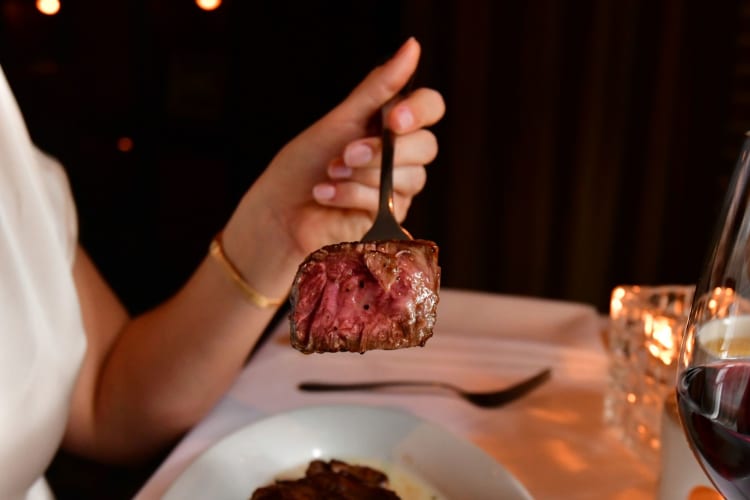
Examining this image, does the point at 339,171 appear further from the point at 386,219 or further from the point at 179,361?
the point at 179,361

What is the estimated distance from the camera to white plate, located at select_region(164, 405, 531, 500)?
0.83 m

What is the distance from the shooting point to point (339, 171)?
95cm

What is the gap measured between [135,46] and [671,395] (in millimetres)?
3445

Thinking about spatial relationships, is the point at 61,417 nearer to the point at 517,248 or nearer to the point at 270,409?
the point at 270,409

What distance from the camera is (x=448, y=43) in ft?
8.64

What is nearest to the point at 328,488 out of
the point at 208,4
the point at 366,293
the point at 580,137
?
the point at 366,293

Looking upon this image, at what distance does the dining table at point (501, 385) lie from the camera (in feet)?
3.11

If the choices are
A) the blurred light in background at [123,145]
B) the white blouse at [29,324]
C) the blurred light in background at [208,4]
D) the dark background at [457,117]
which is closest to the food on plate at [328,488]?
the white blouse at [29,324]

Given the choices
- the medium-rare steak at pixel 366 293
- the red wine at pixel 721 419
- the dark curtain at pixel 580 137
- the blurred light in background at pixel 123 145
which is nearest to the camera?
the red wine at pixel 721 419

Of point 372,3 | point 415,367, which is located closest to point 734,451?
point 415,367

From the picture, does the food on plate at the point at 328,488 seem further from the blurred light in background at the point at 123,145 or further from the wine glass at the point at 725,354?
the blurred light in background at the point at 123,145

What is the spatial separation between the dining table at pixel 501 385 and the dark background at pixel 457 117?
0.48m

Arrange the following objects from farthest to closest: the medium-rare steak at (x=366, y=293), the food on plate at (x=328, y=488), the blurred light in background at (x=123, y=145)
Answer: the blurred light in background at (x=123, y=145) → the food on plate at (x=328, y=488) → the medium-rare steak at (x=366, y=293)

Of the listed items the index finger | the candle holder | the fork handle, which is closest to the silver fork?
the fork handle
